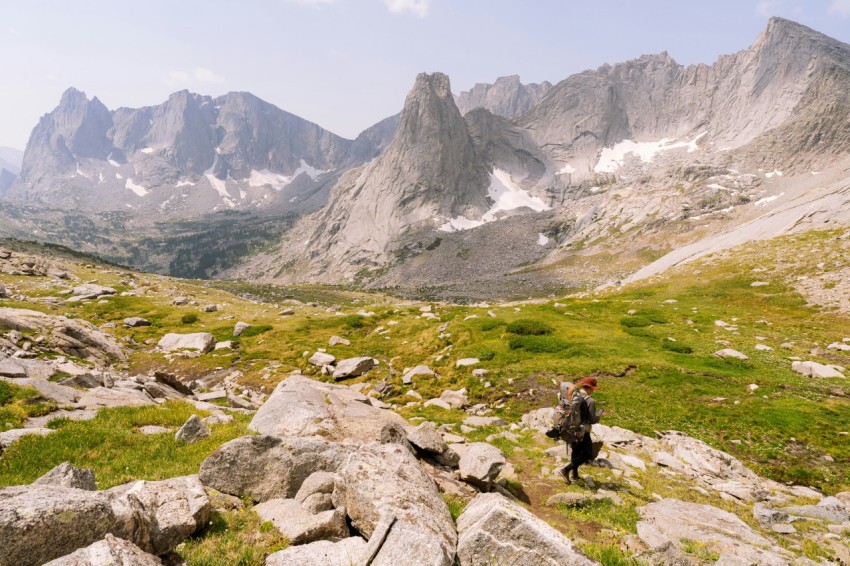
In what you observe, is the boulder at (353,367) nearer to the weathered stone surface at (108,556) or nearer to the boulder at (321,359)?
the boulder at (321,359)

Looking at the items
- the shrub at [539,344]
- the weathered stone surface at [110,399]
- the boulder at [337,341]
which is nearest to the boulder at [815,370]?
the shrub at [539,344]

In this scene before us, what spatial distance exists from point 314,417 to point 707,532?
13603mm

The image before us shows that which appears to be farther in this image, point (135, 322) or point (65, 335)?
point (135, 322)

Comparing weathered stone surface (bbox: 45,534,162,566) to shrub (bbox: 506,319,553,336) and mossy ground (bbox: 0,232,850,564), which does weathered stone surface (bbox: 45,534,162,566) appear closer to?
mossy ground (bbox: 0,232,850,564)

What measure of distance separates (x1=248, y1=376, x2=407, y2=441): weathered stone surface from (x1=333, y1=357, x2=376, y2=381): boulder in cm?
1400

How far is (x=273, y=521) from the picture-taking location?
Result: 30.7 ft

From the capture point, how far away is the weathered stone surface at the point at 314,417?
15820 millimetres

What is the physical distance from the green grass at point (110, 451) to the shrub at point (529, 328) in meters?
26.8

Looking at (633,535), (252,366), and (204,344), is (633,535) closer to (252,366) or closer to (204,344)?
(252,366)

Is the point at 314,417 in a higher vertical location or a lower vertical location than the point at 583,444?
higher

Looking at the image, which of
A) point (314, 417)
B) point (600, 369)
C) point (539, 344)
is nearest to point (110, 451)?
point (314, 417)

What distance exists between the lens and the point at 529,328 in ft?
124

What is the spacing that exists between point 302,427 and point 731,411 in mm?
23239

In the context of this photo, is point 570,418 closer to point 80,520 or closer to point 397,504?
point 397,504
